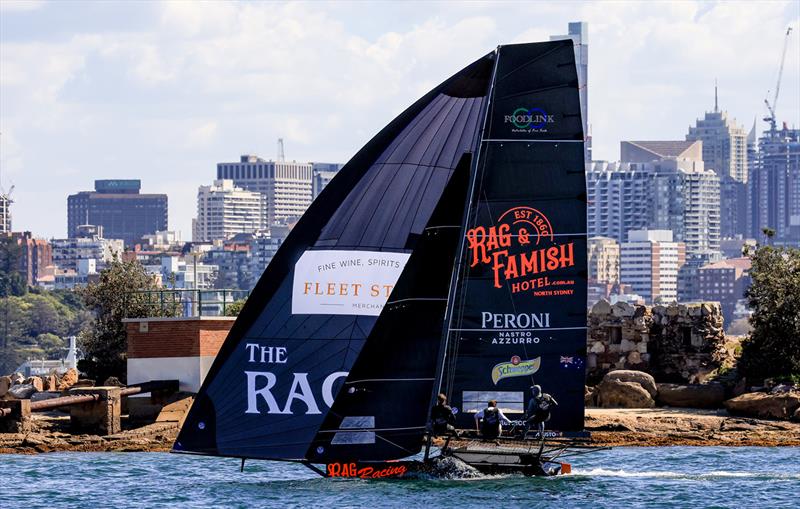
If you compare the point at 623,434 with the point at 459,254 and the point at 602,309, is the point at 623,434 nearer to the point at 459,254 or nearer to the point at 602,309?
the point at 602,309

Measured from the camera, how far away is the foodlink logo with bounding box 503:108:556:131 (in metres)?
26.3

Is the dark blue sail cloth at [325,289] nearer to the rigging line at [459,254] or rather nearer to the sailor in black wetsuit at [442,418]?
the rigging line at [459,254]

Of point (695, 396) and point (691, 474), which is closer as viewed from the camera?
point (691, 474)

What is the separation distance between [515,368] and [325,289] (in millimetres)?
3131

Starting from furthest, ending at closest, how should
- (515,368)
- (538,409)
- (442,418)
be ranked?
(515,368), (538,409), (442,418)

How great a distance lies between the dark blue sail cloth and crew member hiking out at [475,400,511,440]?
218 cm

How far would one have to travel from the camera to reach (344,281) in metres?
27.2

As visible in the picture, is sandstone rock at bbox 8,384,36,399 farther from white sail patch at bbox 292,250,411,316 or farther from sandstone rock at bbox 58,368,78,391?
white sail patch at bbox 292,250,411,316

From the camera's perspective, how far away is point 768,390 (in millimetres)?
40094

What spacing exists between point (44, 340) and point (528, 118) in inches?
5215

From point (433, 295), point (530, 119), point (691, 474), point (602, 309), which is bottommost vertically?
point (691, 474)

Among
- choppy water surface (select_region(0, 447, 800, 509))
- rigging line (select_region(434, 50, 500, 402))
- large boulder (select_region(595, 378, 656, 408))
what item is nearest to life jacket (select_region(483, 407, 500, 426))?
rigging line (select_region(434, 50, 500, 402))

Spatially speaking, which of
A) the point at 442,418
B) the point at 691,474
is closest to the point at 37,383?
the point at 691,474

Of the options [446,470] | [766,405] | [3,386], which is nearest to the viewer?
[446,470]
